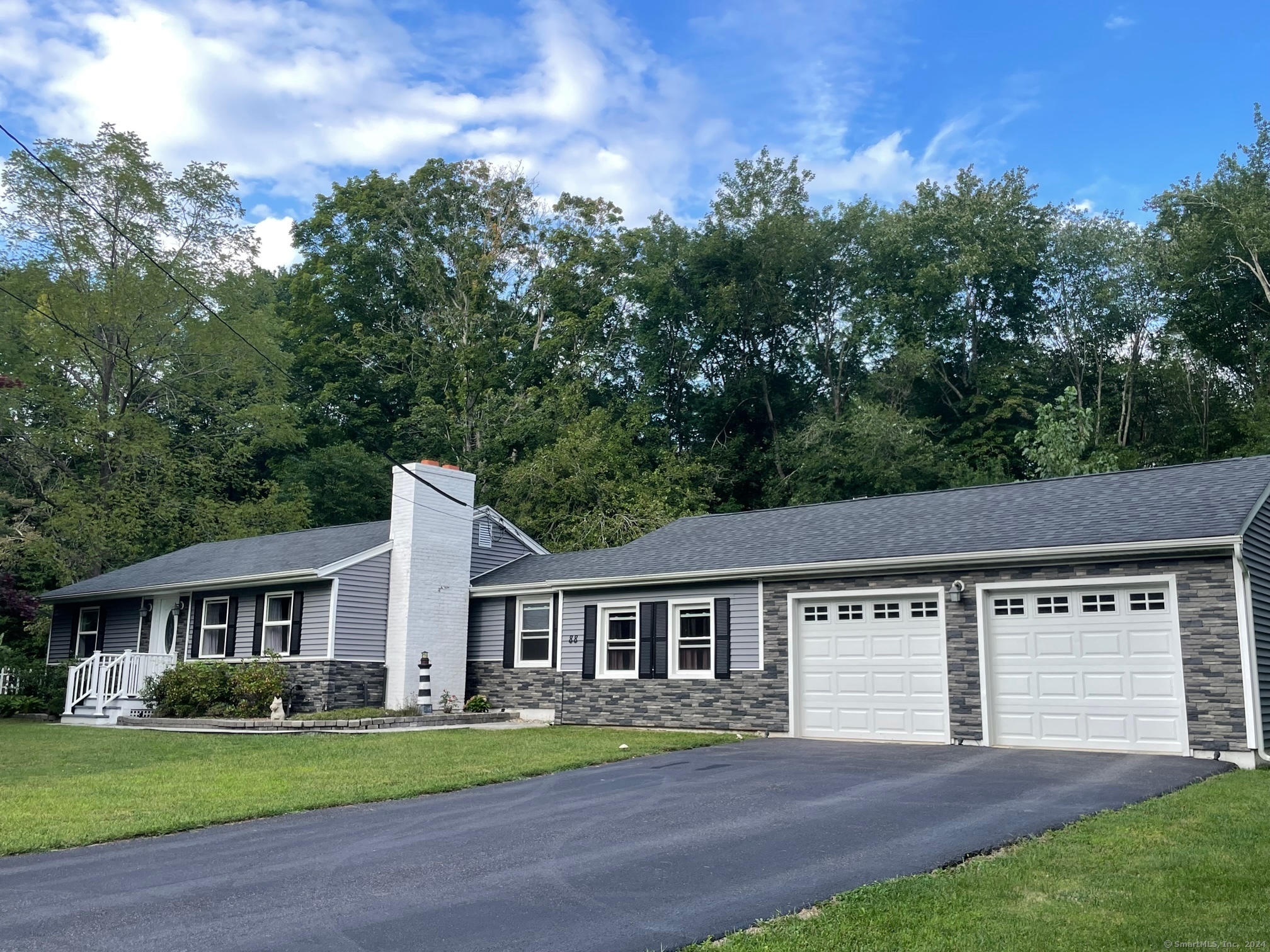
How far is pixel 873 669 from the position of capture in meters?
14.4

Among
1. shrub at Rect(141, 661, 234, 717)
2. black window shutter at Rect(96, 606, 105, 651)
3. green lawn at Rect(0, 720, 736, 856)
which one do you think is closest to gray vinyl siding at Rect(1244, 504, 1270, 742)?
green lawn at Rect(0, 720, 736, 856)

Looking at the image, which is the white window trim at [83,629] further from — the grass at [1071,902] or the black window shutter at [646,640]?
the grass at [1071,902]

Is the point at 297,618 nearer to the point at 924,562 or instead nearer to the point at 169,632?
the point at 169,632

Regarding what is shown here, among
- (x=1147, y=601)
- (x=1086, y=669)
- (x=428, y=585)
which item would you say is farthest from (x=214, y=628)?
(x=1147, y=601)

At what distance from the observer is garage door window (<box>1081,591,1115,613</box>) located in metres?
12.5

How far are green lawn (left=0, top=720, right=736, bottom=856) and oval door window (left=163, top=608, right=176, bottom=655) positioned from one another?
466 cm

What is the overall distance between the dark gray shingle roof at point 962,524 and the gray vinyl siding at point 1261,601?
0.33m

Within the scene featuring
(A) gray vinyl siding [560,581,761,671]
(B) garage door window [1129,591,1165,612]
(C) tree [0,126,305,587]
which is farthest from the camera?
(C) tree [0,126,305,587]

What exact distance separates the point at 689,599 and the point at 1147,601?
6727mm

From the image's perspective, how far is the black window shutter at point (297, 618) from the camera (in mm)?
19469

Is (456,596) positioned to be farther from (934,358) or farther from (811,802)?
(934,358)

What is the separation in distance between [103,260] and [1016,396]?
92.7ft

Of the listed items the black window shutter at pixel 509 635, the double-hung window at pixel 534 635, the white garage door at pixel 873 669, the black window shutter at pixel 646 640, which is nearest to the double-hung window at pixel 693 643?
the black window shutter at pixel 646 640

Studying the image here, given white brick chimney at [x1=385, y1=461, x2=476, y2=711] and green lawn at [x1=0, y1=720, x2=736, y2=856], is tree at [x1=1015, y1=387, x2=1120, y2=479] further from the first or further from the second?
green lawn at [x1=0, y1=720, x2=736, y2=856]
